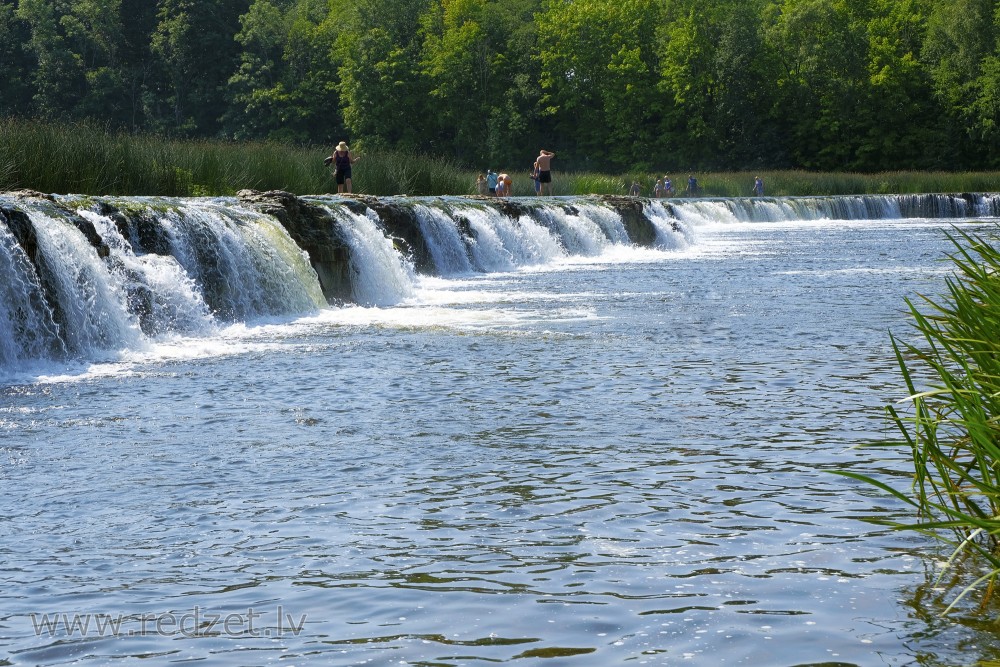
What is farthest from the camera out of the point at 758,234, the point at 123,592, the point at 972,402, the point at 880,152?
the point at 880,152

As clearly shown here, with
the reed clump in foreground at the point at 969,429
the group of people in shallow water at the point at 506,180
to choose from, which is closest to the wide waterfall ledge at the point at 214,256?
the group of people in shallow water at the point at 506,180

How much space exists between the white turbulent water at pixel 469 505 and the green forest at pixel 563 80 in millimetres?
65169

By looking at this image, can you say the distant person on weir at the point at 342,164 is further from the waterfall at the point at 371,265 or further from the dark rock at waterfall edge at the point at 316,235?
the dark rock at waterfall edge at the point at 316,235

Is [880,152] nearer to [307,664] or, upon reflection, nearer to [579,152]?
[579,152]

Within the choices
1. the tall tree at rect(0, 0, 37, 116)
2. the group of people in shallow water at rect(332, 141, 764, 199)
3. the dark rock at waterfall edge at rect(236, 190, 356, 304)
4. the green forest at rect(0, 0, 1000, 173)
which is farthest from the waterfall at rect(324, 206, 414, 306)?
the tall tree at rect(0, 0, 37, 116)

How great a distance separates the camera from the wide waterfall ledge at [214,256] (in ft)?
45.1

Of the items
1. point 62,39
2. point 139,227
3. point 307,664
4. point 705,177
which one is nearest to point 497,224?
point 139,227

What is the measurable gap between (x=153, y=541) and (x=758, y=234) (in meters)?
35.4

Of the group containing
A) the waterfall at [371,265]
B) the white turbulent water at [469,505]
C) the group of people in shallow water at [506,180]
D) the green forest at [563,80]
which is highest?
the green forest at [563,80]

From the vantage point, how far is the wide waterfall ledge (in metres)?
13.8

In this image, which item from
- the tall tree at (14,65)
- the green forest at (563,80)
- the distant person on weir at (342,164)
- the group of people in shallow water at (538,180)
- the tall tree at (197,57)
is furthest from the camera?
the tall tree at (197,57)

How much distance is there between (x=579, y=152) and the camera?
81250 mm

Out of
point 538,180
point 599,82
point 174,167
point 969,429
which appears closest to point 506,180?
point 538,180

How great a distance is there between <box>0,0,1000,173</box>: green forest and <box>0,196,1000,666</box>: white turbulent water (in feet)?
214
